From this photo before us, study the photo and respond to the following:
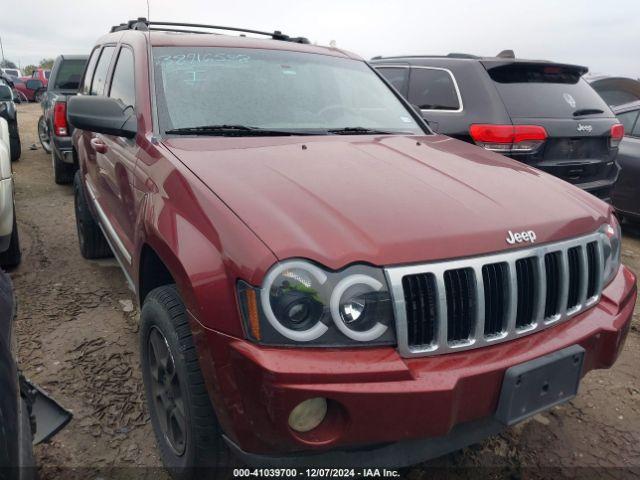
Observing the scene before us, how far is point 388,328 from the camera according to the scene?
5.17ft

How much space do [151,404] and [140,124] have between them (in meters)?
1.29

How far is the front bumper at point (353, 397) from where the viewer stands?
4.85ft

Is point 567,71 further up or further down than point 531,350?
further up

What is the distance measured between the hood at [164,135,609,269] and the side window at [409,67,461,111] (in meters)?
2.27

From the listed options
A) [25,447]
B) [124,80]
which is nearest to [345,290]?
[25,447]

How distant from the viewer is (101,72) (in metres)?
3.79

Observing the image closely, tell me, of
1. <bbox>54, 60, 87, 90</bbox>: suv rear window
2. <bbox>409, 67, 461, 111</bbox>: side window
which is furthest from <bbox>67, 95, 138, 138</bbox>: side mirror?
<bbox>54, 60, 87, 90</bbox>: suv rear window

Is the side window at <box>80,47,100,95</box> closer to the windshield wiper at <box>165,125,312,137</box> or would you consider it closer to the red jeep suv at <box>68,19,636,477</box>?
the red jeep suv at <box>68,19,636,477</box>

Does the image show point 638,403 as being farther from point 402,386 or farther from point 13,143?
point 13,143

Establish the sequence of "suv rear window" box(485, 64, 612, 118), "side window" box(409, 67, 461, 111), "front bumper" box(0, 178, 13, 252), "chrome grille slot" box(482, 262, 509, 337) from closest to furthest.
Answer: "chrome grille slot" box(482, 262, 509, 337) → "front bumper" box(0, 178, 13, 252) → "suv rear window" box(485, 64, 612, 118) → "side window" box(409, 67, 461, 111)

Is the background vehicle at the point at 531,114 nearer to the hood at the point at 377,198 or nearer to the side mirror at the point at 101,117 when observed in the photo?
the hood at the point at 377,198

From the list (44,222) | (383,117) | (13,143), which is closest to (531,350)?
(383,117)

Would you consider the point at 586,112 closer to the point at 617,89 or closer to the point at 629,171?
the point at 629,171

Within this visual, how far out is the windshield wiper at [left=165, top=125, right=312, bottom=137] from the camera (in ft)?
7.98
